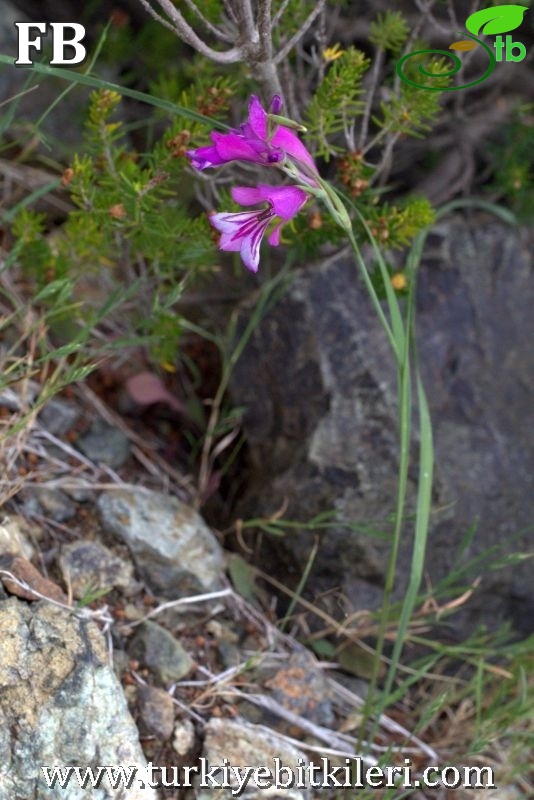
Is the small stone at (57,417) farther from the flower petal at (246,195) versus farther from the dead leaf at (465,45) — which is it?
the dead leaf at (465,45)

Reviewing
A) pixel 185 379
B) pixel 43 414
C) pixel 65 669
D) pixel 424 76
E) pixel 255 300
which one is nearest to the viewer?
pixel 65 669

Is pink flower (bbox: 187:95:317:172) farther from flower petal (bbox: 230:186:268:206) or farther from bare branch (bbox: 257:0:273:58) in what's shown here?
bare branch (bbox: 257:0:273:58)

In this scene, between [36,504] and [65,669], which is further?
[36,504]

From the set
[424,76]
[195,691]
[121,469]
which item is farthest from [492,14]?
[195,691]

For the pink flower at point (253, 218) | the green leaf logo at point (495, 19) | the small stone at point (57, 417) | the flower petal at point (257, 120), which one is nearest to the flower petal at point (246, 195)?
the pink flower at point (253, 218)

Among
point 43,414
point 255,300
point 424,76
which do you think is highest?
point 424,76

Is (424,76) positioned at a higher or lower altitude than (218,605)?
higher

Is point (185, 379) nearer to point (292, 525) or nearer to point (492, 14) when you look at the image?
point (292, 525)

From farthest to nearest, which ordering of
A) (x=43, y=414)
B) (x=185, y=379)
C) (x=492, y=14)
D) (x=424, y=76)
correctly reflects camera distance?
(x=185, y=379), (x=43, y=414), (x=492, y=14), (x=424, y=76)
